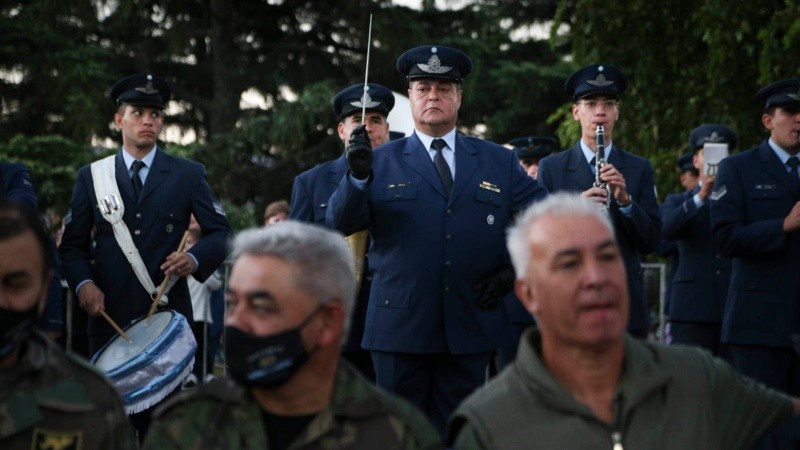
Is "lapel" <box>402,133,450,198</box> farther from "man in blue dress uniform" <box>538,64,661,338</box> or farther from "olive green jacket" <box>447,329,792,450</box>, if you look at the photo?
"olive green jacket" <box>447,329,792,450</box>

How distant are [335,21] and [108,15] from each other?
442 cm

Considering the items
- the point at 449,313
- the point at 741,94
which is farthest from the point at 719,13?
the point at 449,313

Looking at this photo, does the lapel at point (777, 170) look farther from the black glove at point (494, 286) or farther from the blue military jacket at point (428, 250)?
the black glove at point (494, 286)

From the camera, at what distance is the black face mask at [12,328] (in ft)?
15.5

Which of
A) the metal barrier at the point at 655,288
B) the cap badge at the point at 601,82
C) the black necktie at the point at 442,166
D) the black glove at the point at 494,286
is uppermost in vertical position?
the cap badge at the point at 601,82

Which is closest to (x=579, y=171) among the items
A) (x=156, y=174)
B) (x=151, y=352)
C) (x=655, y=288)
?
(x=156, y=174)

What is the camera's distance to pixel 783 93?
9.70 meters

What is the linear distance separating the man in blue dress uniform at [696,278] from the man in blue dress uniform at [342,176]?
303 cm

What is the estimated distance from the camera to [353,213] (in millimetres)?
8141

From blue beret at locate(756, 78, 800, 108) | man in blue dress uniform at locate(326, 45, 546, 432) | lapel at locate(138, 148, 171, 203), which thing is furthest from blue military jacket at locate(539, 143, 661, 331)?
lapel at locate(138, 148, 171, 203)

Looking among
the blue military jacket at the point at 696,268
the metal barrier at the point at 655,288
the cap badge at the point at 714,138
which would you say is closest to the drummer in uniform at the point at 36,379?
the blue military jacket at the point at 696,268

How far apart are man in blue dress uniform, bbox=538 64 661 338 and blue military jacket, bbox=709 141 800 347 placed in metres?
0.46

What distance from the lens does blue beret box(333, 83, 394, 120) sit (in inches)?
428

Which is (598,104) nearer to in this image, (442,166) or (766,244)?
(766,244)
